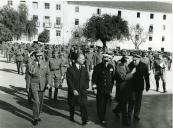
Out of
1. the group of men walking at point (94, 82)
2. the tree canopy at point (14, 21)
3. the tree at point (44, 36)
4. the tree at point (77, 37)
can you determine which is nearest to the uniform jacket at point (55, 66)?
the group of men walking at point (94, 82)

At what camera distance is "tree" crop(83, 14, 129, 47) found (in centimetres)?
6556

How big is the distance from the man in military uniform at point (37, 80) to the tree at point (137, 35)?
224ft

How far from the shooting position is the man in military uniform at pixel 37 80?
8477 mm

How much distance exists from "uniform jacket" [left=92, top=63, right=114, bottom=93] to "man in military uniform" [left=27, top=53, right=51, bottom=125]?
1.27 metres

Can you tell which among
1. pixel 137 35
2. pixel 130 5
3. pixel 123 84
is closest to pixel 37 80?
pixel 123 84

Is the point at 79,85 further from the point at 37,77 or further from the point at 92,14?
the point at 92,14

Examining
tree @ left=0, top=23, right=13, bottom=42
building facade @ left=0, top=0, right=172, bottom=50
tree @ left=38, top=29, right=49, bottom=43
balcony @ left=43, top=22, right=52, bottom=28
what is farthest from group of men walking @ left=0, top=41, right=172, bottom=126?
balcony @ left=43, top=22, right=52, bottom=28

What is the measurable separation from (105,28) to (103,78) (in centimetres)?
5708

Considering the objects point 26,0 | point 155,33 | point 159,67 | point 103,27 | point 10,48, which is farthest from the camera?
point 155,33

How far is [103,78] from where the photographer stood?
8836 mm

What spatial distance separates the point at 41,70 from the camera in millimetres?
8797

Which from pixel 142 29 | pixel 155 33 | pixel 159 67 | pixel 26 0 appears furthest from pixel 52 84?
pixel 155 33

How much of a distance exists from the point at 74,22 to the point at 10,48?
44595 mm

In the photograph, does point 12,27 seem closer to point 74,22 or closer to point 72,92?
point 74,22
